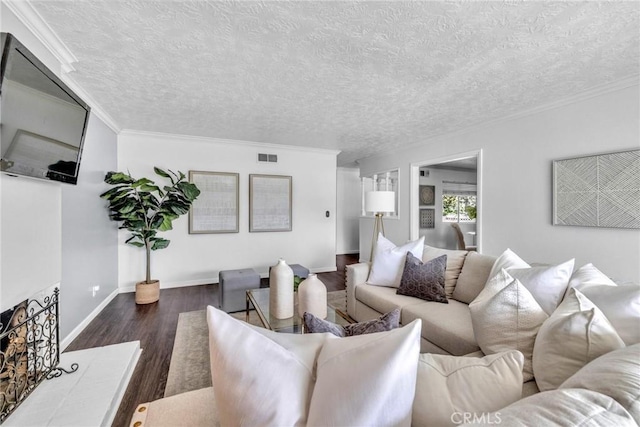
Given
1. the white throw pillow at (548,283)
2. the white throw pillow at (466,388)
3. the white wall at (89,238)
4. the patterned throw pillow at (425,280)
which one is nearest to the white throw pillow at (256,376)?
the white throw pillow at (466,388)

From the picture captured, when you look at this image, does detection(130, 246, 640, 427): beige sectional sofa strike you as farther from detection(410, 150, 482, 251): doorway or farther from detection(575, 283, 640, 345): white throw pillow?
detection(410, 150, 482, 251): doorway

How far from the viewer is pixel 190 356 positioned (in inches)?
90.4

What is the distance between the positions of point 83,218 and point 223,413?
10.3 feet

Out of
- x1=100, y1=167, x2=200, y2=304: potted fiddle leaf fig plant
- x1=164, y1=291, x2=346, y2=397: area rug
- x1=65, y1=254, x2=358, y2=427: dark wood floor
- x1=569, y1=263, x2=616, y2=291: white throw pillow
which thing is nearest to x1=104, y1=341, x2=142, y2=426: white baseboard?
x1=65, y1=254, x2=358, y2=427: dark wood floor

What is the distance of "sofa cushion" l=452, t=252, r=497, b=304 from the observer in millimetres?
2221

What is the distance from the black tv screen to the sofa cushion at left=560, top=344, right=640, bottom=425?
7.97 ft

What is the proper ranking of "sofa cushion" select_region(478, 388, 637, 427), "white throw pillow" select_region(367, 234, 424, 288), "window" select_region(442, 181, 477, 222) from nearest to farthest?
"sofa cushion" select_region(478, 388, 637, 427) → "white throw pillow" select_region(367, 234, 424, 288) → "window" select_region(442, 181, 477, 222)

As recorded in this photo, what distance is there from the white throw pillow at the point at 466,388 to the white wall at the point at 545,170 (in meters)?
2.88

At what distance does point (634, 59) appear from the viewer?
2.14 m

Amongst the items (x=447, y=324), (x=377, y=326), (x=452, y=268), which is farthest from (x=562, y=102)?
(x=377, y=326)

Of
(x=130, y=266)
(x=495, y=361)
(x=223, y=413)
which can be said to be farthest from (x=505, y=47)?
(x=130, y=266)

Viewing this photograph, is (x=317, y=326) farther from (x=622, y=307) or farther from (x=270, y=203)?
(x=270, y=203)

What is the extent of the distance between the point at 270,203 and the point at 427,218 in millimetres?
3997

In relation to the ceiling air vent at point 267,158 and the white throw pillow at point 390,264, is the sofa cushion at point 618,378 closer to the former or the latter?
the white throw pillow at point 390,264
